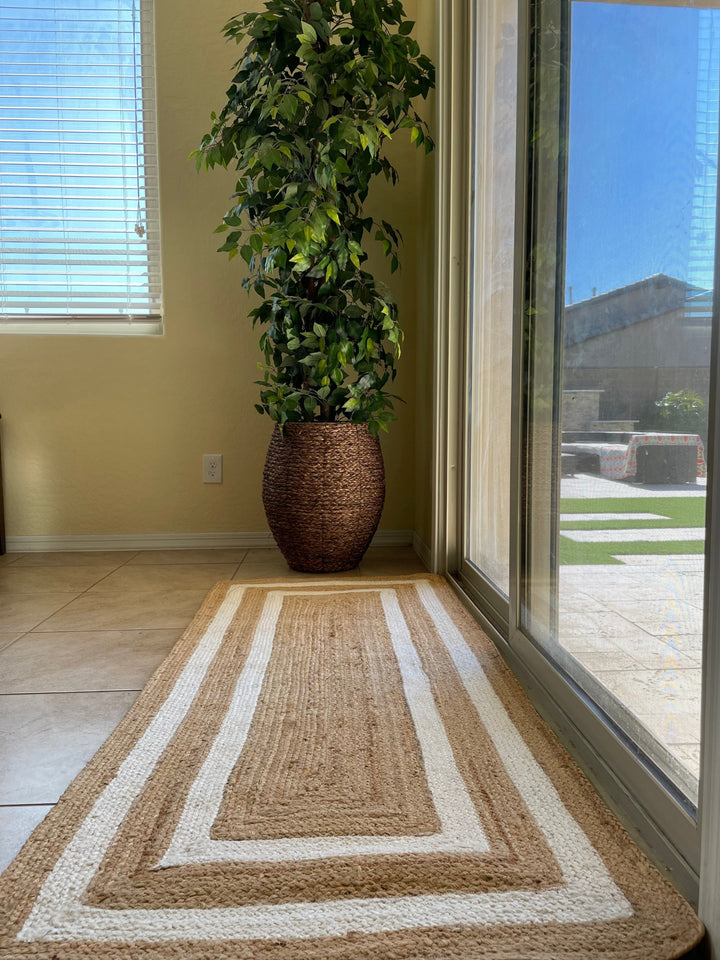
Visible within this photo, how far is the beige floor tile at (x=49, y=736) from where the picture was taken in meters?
1.07

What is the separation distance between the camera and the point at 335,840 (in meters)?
0.91

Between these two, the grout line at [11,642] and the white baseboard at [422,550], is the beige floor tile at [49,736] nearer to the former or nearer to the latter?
the grout line at [11,642]

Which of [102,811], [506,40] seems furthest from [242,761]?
[506,40]

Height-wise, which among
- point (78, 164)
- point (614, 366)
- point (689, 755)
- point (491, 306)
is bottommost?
point (689, 755)

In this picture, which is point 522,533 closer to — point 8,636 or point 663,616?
point 663,616

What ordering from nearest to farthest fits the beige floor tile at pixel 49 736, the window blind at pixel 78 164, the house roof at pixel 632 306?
the house roof at pixel 632 306
the beige floor tile at pixel 49 736
the window blind at pixel 78 164

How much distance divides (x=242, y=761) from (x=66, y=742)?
0.97 ft

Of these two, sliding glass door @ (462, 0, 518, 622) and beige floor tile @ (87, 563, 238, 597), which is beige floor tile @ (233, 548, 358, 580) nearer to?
beige floor tile @ (87, 563, 238, 597)

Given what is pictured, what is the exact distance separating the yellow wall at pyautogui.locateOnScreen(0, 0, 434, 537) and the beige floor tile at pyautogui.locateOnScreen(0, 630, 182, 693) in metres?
1.09

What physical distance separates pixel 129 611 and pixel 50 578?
1.72 ft

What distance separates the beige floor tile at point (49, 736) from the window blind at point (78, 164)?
1.76 meters

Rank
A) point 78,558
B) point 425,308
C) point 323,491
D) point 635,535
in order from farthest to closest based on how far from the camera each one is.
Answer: point 78,558 → point 425,308 → point 323,491 → point 635,535

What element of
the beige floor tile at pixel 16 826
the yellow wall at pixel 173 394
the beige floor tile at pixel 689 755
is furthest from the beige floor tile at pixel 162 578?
the beige floor tile at pixel 689 755

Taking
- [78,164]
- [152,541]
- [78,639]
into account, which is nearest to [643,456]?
[78,639]
